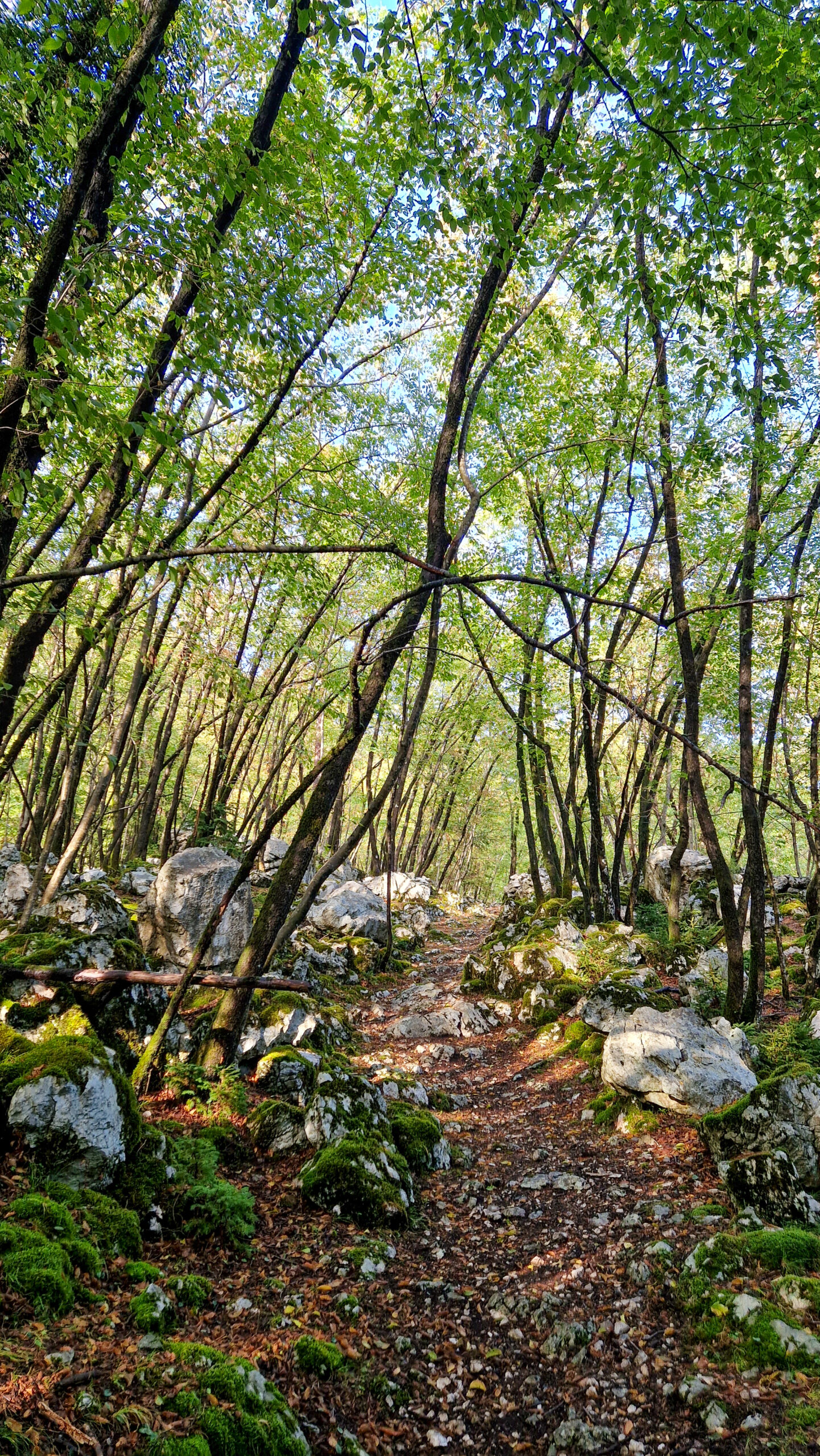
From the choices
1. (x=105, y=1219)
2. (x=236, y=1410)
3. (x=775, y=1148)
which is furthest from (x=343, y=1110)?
(x=775, y=1148)

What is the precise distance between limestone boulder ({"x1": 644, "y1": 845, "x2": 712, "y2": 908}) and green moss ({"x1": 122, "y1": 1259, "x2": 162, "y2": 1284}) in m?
15.9

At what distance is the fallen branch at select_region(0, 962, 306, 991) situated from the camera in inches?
218

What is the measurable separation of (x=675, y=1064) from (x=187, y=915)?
7038mm

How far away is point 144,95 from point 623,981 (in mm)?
10231

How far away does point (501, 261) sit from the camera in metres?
4.63

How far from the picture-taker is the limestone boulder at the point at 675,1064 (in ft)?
21.8

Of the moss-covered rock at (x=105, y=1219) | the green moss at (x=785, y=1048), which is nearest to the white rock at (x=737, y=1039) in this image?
the green moss at (x=785, y=1048)

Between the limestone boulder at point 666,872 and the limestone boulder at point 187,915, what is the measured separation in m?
12.3

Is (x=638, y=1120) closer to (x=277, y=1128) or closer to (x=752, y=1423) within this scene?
(x=752, y=1423)

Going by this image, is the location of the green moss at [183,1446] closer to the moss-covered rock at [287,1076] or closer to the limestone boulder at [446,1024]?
the moss-covered rock at [287,1076]

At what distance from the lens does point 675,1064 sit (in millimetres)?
6953

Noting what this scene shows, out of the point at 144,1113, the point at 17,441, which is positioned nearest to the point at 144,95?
the point at 17,441

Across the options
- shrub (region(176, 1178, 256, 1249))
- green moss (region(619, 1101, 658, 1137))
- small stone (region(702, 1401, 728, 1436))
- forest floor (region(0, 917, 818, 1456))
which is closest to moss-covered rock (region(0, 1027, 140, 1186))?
forest floor (region(0, 917, 818, 1456))

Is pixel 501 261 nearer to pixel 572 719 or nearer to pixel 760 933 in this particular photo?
pixel 760 933
